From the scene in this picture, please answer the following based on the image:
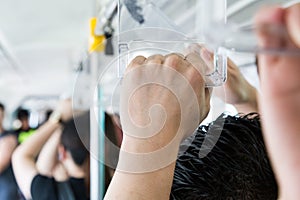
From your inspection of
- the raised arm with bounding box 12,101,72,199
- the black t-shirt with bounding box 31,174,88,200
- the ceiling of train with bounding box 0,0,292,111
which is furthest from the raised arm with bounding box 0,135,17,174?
the ceiling of train with bounding box 0,0,292,111

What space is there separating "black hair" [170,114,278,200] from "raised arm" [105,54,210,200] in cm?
12

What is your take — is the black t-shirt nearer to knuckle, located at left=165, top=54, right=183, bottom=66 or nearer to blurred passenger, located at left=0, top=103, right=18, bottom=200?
blurred passenger, located at left=0, top=103, right=18, bottom=200

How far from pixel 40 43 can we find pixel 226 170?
4.05 meters

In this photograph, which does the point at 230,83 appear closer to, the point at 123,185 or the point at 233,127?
the point at 233,127

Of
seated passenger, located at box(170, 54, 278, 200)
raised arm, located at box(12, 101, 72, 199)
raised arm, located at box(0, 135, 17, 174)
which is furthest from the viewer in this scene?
raised arm, located at box(0, 135, 17, 174)

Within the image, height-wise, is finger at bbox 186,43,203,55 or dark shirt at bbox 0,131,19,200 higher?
finger at bbox 186,43,203,55

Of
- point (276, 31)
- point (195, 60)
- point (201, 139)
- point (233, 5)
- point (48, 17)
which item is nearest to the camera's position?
point (276, 31)

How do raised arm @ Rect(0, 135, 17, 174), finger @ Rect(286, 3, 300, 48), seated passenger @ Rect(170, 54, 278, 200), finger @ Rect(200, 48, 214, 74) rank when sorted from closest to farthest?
finger @ Rect(286, 3, 300, 48), finger @ Rect(200, 48, 214, 74), seated passenger @ Rect(170, 54, 278, 200), raised arm @ Rect(0, 135, 17, 174)

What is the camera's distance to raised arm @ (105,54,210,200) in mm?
476

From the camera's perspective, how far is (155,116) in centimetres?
48

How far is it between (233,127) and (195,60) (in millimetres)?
180

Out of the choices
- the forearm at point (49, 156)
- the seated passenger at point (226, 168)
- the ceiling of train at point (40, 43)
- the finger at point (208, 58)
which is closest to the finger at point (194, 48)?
the finger at point (208, 58)

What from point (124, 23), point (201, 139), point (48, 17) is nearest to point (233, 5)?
point (124, 23)

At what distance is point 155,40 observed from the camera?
1.88 ft
